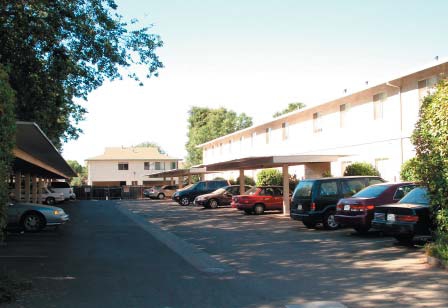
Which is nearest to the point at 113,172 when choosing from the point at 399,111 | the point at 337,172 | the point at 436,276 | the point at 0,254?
the point at 337,172

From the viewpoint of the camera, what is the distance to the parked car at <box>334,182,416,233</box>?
1491cm

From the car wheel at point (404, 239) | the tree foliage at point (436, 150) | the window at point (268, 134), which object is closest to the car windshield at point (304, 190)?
the car wheel at point (404, 239)

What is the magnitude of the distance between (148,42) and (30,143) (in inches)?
270

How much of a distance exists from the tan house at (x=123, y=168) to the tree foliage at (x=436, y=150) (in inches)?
2727

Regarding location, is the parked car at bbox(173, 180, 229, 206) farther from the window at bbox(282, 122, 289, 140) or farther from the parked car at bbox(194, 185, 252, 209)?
the window at bbox(282, 122, 289, 140)

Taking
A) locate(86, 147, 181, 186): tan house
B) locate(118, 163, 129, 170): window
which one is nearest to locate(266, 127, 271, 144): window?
locate(86, 147, 181, 186): tan house

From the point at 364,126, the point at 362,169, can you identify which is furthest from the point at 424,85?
the point at 362,169

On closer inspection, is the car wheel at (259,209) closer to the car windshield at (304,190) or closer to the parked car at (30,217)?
the car windshield at (304,190)

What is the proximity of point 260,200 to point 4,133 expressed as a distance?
62.1ft

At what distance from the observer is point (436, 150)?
10.8 metres

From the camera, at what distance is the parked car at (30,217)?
58.4ft

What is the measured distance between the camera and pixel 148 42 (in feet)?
64.4

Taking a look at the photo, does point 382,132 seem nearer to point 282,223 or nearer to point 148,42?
point 282,223

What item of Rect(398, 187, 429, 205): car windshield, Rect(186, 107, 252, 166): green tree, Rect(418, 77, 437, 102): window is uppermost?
Rect(186, 107, 252, 166): green tree
